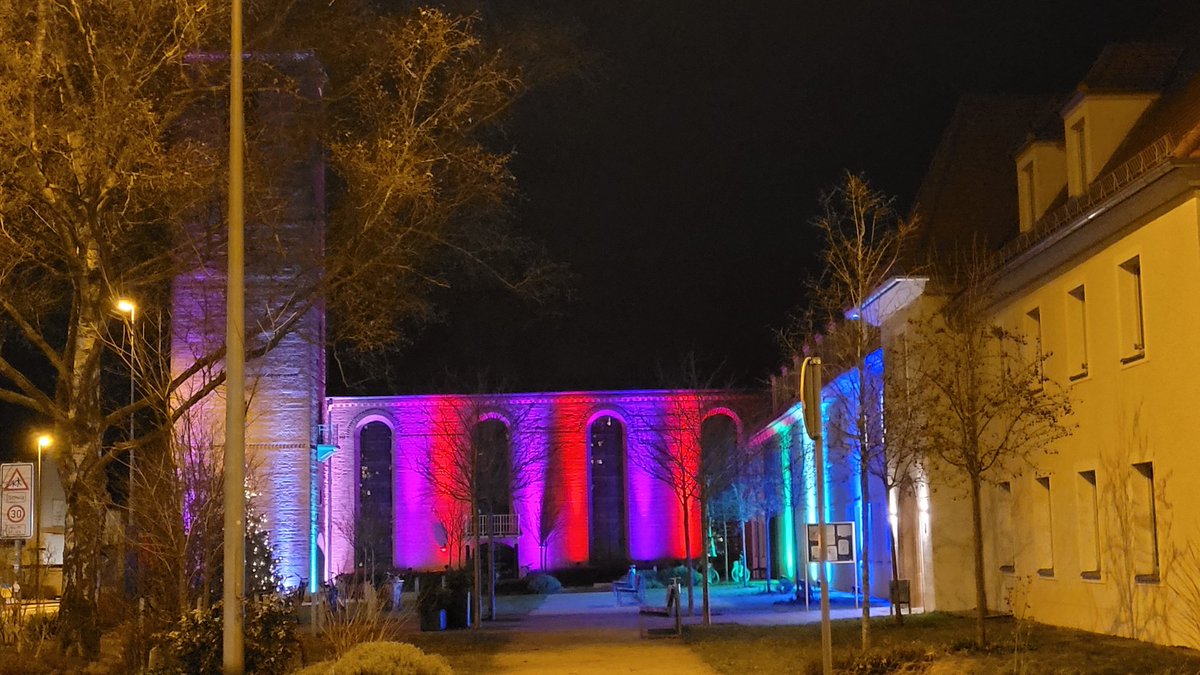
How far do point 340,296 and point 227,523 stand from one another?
747 cm

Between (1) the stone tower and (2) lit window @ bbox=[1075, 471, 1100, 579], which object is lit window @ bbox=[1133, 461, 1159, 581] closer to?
(2) lit window @ bbox=[1075, 471, 1100, 579]

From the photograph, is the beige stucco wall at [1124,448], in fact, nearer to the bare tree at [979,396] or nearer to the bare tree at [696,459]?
the bare tree at [979,396]

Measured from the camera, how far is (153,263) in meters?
19.3

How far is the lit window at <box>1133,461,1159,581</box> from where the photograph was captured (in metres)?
17.7

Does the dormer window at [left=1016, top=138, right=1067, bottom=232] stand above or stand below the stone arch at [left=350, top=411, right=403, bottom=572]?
above

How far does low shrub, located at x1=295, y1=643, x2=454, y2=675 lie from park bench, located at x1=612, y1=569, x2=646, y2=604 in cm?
2697

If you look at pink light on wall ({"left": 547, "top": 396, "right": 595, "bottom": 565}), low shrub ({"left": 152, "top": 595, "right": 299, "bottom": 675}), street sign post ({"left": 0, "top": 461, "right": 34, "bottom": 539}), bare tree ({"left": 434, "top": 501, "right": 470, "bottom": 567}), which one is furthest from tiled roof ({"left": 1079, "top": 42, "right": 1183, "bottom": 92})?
pink light on wall ({"left": 547, "top": 396, "right": 595, "bottom": 565})

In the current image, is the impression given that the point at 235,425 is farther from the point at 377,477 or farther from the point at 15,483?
the point at 377,477

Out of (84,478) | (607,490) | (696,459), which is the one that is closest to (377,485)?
(607,490)

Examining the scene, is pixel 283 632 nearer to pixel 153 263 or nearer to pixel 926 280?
pixel 153 263

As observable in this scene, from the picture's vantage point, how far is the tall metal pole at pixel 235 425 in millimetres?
A: 12125

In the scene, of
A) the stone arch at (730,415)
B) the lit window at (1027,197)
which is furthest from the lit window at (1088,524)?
the stone arch at (730,415)

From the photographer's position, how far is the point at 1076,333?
67.0 feet

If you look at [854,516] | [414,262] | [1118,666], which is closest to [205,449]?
[414,262]
